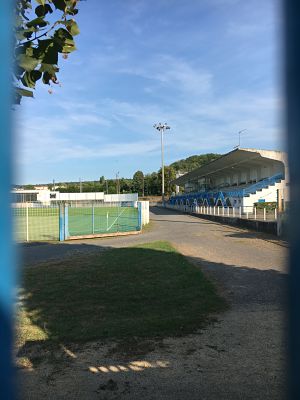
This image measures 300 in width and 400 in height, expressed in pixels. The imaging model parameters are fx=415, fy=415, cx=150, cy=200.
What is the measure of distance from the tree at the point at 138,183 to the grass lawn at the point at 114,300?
109 metres

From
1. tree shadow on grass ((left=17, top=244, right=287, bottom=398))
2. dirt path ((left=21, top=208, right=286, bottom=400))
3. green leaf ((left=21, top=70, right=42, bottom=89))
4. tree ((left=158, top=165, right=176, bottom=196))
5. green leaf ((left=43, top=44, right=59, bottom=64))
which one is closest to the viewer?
green leaf ((left=21, top=70, right=42, bottom=89))

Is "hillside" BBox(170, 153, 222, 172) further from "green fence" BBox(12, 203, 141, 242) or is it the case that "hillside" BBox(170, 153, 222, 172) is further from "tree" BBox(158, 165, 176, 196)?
"green fence" BBox(12, 203, 141, 242)

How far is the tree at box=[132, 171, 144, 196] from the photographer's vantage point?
12199 cm

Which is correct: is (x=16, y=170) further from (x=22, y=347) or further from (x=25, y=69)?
(x=22, y=347)

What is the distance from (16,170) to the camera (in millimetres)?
1143

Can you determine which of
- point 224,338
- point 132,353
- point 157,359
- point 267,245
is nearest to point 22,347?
point 132,353

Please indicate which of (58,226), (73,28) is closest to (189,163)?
(58,226)

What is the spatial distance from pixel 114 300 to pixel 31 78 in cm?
580

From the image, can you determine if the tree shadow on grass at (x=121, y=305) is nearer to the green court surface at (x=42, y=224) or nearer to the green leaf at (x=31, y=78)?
the green leaf at (x=31, y=78)

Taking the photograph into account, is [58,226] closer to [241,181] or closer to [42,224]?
[42,224]

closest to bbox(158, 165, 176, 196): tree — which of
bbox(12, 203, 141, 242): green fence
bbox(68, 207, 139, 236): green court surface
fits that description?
bbox(68, 207, 139, 236): green court surface

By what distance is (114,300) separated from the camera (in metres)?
7.69

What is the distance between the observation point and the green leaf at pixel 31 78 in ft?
7.98

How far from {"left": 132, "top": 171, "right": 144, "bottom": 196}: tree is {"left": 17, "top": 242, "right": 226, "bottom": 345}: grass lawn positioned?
358 ft
